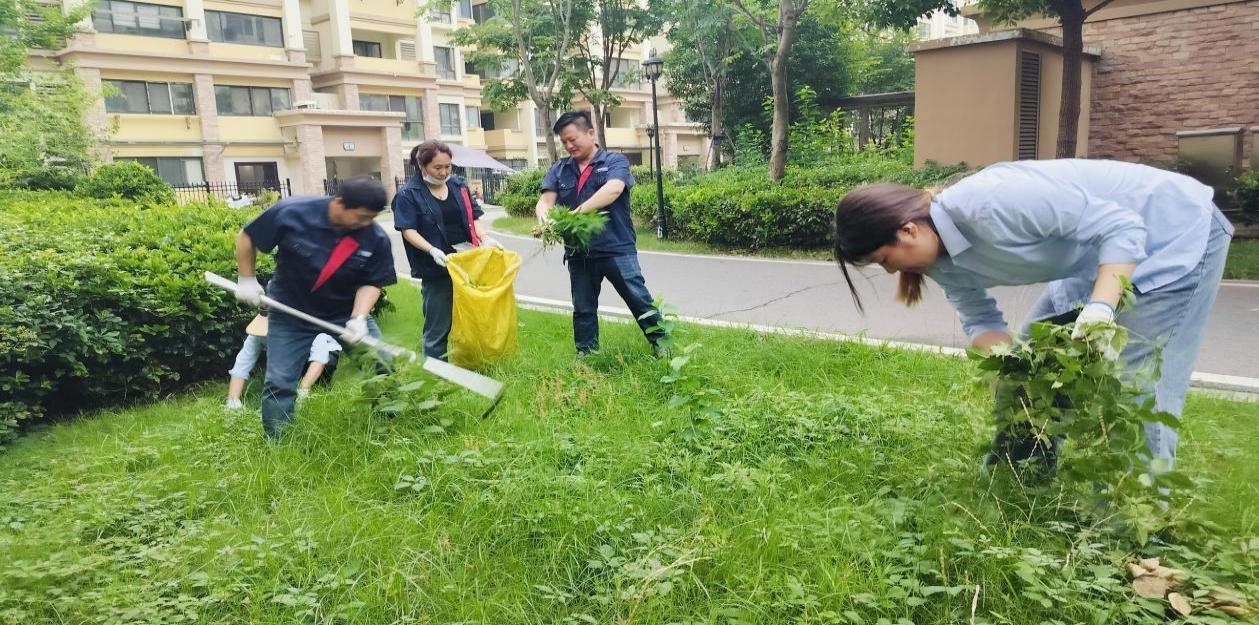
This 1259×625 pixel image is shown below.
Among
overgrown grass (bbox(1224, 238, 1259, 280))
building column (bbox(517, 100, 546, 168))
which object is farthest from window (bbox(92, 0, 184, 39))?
overgrown grass (bbox(1224, 238, 1259, 280))

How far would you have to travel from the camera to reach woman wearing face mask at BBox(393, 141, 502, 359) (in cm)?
489

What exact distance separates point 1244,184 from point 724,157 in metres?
13.4

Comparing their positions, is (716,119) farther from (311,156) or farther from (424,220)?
(424,220)

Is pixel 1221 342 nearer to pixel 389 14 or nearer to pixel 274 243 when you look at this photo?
pixel 274 243

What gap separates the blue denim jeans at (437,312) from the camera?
16.2 ft

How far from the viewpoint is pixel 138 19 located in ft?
81.8

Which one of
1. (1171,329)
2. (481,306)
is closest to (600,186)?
(481,306)

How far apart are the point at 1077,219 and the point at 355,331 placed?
2988mm

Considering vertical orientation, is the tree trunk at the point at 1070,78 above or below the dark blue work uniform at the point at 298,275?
above

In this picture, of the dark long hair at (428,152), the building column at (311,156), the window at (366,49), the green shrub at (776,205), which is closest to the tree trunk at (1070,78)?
the green shrub at (776,205)

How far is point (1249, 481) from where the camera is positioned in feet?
9.06

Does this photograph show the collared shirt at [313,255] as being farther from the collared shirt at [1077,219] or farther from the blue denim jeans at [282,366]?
the collared shirt at [1077,219]

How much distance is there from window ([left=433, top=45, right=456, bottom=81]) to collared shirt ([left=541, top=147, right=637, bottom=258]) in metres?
31.7

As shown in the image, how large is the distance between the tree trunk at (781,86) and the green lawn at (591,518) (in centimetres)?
787
